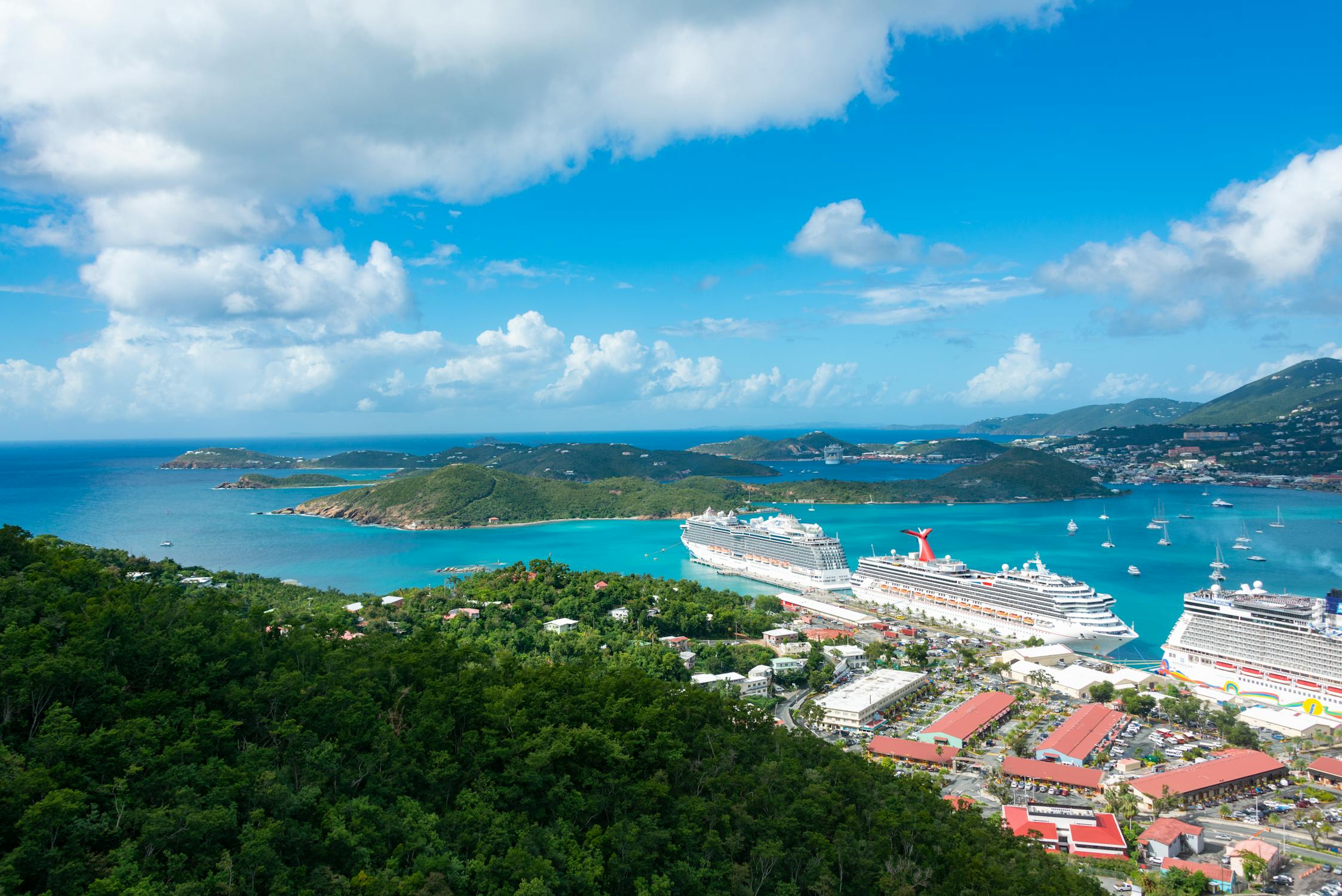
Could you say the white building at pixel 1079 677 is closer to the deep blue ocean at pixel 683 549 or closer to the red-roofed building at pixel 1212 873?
the deep blue ocean at pixel 683 549

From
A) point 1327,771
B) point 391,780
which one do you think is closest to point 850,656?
point 1327,771

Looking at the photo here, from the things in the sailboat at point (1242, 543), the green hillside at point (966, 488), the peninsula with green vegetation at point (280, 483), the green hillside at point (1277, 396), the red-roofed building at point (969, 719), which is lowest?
the red-roofed building at point (969, 719)

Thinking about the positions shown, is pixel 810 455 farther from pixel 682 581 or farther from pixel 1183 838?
pixel 1183 838

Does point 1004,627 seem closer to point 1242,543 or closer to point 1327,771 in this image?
point 1327,771

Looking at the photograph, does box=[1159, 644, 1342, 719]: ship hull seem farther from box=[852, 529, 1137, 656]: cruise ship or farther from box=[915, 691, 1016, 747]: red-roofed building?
box=[915, 691, 1016, 747]: red-roofed building

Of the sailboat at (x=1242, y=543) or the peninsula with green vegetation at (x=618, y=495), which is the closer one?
the sailboat at (x=1242, y=543)

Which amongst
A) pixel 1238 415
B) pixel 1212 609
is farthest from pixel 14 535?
pixel 1238 415

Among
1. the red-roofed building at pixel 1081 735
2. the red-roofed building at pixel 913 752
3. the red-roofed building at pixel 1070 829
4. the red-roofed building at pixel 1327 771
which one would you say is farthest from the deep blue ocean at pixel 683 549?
the red-roofed building at pixel 1070 829
